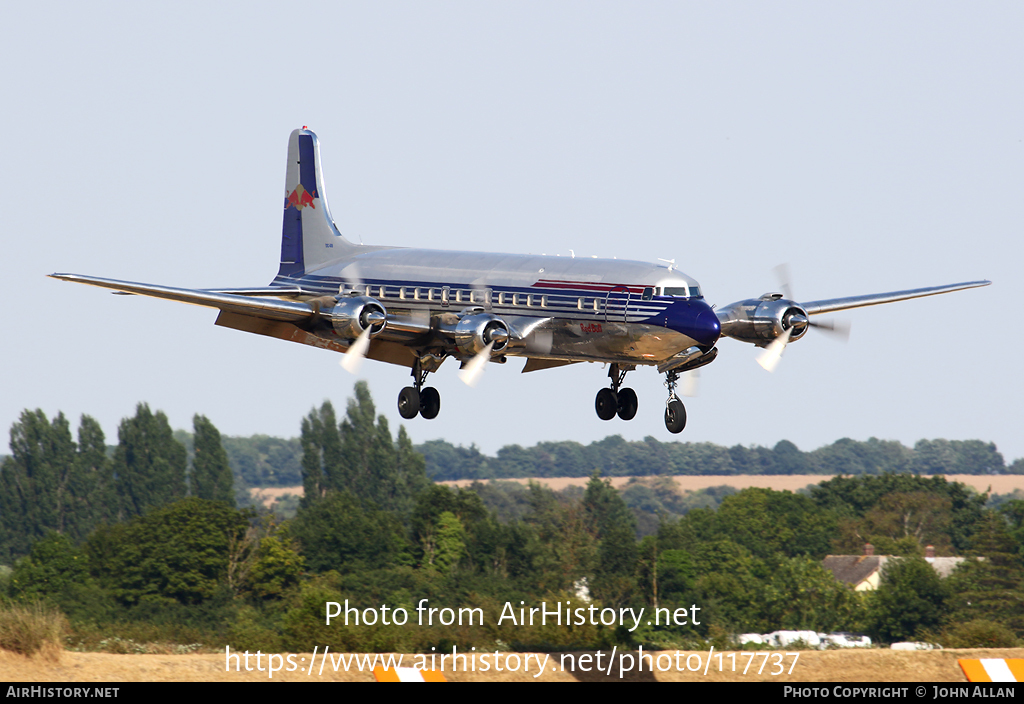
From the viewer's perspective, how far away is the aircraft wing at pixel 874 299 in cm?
4203

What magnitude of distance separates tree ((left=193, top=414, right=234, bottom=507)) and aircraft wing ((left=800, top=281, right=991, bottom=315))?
9162 centimetres

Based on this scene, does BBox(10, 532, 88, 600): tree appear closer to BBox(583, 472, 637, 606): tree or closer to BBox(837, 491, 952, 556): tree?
BBox(583, 472, 637, 606): tree

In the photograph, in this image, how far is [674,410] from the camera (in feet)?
127

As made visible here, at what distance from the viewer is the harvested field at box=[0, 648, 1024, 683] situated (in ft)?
164

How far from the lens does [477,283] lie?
39.2 m

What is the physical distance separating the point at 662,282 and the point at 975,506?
10445 centimetres

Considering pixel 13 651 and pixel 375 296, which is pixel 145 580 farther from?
pixel 375 296

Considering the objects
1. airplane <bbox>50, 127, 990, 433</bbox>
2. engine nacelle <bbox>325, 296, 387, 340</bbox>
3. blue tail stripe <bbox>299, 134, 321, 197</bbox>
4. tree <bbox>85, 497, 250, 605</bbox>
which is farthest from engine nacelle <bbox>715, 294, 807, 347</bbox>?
tree <bbox>85, 497, 250, 605</bbox>

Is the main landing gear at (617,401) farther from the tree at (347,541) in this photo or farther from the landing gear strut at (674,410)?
the tree at (347,541)

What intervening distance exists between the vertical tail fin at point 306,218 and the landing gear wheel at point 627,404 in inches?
479

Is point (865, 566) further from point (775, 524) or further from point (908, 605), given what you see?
point (908, 605)

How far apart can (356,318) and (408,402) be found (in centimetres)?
391

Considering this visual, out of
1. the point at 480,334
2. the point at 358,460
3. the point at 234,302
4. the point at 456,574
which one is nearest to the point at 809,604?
the point at 456,574
